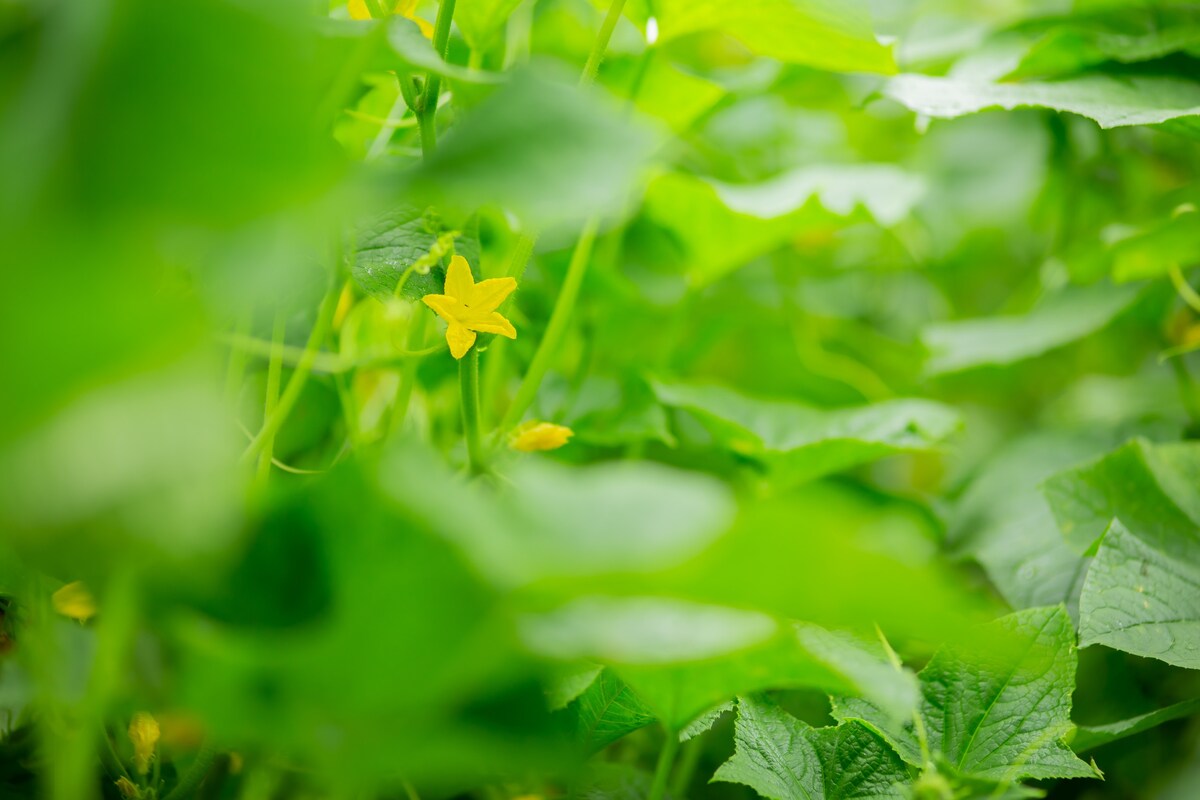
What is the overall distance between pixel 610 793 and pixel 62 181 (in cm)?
44

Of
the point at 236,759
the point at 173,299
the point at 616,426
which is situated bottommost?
the point at 236,759

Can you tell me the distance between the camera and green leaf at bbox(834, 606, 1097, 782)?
1.54 ft

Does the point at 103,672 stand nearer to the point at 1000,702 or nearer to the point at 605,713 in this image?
the point at 605,713

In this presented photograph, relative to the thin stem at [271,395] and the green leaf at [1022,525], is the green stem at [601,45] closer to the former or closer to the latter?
the thin stem at [271,395]

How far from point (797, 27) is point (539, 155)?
33cm

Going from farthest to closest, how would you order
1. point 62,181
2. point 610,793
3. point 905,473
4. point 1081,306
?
point 905,473, point 1081,306, point 610,793, point 62,181

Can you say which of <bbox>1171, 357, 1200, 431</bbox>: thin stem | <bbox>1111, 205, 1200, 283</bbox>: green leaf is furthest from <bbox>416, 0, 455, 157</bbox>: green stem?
<bbox>1171, 357, 1200, 431</bbox>: thin stem

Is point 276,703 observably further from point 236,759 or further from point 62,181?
point 236,759

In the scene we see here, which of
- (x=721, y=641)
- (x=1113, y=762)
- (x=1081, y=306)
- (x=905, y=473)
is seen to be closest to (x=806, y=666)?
(x=721, y=641)

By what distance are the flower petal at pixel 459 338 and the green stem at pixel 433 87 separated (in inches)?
3.4

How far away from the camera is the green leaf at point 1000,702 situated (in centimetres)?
47

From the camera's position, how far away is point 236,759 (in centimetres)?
52

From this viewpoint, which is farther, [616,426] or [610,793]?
[616,426]

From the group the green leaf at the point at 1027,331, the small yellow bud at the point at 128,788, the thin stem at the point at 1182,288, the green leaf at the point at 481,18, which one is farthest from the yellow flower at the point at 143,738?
the thin stem at the point at 1182,288
